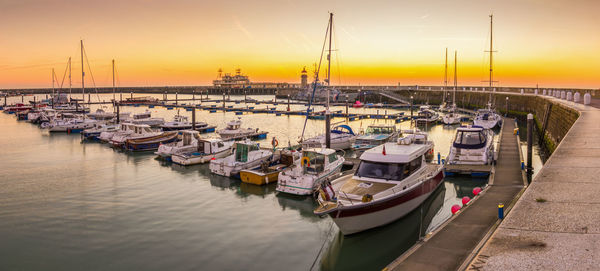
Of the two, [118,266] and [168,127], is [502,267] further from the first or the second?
[168,127]

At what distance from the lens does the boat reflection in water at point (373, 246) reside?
36.8 ft

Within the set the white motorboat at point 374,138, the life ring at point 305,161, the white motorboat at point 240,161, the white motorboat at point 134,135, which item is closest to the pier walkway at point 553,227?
the life ring at point 305,161

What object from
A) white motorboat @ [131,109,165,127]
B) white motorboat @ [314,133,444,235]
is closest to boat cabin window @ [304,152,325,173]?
white motorboat @ [314,133,444,235]

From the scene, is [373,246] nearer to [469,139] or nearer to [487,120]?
[469,139]

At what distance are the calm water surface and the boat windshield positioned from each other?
2.27 meters

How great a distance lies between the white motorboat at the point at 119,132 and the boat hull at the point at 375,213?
Answer: 2598 cm

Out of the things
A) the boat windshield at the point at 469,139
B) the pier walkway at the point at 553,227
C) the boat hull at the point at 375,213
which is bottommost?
the boat hull at the point at 375,213

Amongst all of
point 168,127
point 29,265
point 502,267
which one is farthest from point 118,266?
point 168,127

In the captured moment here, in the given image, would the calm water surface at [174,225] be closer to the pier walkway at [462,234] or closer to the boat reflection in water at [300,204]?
the boat reflection in water at [300,204]

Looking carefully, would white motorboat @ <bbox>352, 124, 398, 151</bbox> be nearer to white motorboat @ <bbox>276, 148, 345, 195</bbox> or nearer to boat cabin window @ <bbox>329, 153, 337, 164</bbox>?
boat cabin window @ <bbox>329, 153, 337, 164</bbox>

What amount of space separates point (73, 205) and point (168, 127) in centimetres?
2652

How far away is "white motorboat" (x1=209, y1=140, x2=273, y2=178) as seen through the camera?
21219 mm

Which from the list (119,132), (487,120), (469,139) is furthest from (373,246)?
(487,120)

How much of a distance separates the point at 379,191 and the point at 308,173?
19.0 feet
